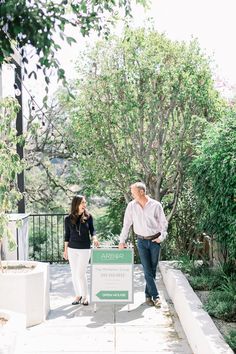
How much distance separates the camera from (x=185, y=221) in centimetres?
1107

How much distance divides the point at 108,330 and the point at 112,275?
1080mm

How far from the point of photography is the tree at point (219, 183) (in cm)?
699

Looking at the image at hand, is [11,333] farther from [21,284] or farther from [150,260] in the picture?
[150,260]

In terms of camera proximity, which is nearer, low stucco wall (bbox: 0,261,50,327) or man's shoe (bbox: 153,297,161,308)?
low stucco wall (bbox: 0,261,50,327)

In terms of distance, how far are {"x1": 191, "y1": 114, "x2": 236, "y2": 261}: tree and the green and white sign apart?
48.7 inches

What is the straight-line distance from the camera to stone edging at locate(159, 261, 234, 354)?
4.73 meters

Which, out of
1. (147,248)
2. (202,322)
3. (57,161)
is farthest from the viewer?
(57,161)

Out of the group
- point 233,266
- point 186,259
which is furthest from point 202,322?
point 186,259

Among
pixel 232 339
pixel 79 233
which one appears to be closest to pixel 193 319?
pixel 232 339

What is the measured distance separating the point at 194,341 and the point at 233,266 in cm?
242

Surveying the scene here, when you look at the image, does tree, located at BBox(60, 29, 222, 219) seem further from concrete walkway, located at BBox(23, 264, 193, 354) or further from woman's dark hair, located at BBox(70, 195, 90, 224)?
concrete walkway, located at BBox(23, 264, 193, 354)

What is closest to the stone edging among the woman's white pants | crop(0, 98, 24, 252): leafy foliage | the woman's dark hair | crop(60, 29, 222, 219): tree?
the woman's white pants

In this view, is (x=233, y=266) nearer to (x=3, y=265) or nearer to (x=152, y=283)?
(x=152, y=283)

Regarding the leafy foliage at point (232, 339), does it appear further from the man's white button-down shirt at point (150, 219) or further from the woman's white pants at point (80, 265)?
the woman's white pants at point (80, 265)
